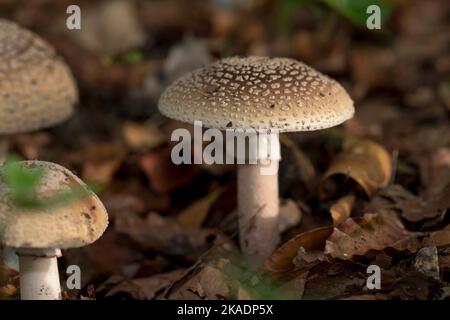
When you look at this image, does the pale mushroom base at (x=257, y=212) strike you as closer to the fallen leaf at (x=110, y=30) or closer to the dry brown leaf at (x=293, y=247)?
the dry brown leaf at (x=293, y=247)

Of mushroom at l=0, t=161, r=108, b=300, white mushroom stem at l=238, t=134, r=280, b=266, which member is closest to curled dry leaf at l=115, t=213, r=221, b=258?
white mushroom stem at l=238, t=134, r=280, b=266

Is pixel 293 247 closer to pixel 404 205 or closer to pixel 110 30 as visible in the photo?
pixel 404 205

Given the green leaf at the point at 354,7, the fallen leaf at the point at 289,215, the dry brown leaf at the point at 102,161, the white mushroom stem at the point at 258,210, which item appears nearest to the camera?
the white mushroom stem at the point at 258,210

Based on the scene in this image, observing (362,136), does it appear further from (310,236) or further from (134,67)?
(134,67)

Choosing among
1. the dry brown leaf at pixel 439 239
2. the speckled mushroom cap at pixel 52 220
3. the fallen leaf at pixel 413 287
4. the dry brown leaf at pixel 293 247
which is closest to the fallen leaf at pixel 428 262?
the fallen leaf at pixel 413 287

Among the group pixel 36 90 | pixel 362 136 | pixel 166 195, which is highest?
pixel 36 90

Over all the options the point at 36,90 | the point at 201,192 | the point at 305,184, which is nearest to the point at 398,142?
the point at 305,184
